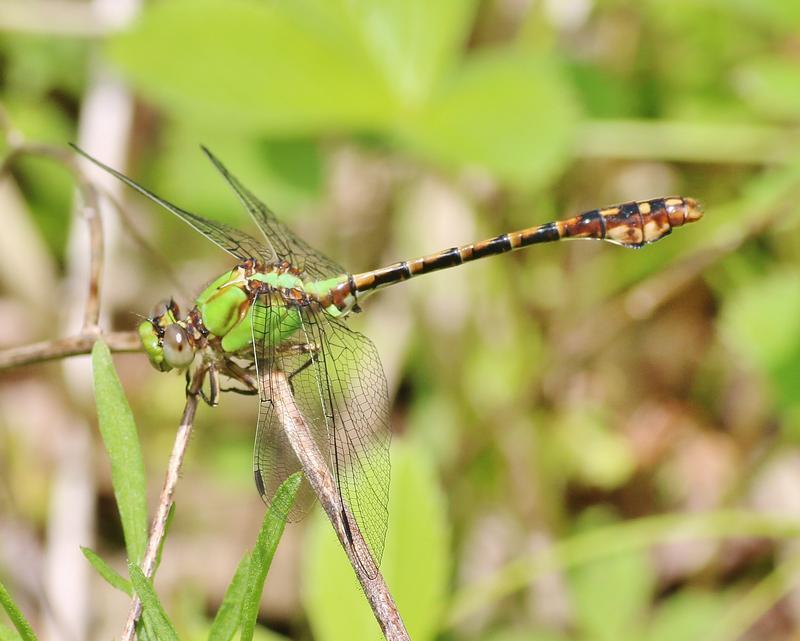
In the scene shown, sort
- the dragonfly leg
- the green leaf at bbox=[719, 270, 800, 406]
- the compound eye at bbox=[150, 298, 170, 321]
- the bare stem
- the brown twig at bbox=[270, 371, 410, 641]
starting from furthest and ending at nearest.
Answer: the green leaf at bbox=[719, 270, 800, 406] < the compound eye at bbox=[150, 298, 170, 321] < the dragonfly leg < the bare stem < the brown twig at bbox=[270, 371, 410, 641]

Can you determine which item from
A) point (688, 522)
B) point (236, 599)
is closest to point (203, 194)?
point (688, 522)

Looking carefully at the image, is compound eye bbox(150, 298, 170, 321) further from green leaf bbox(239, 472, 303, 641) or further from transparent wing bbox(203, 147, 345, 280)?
green leaf bbox(239, 472, 303, 641)

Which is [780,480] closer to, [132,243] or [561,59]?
[561,59]

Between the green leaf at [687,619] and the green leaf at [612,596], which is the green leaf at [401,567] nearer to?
the green leaf at [612,596]

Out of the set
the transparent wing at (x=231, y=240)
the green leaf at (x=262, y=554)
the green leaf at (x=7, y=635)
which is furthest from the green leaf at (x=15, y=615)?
the transparent wing at (x=231, y=240)

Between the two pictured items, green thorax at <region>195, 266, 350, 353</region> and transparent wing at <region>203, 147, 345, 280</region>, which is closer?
green thorax at <region>195, 266, 350, 353</region>

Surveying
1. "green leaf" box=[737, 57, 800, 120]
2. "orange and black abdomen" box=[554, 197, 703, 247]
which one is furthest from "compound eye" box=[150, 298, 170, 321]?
"green leaf" box=[737, 57, 800, 120]
